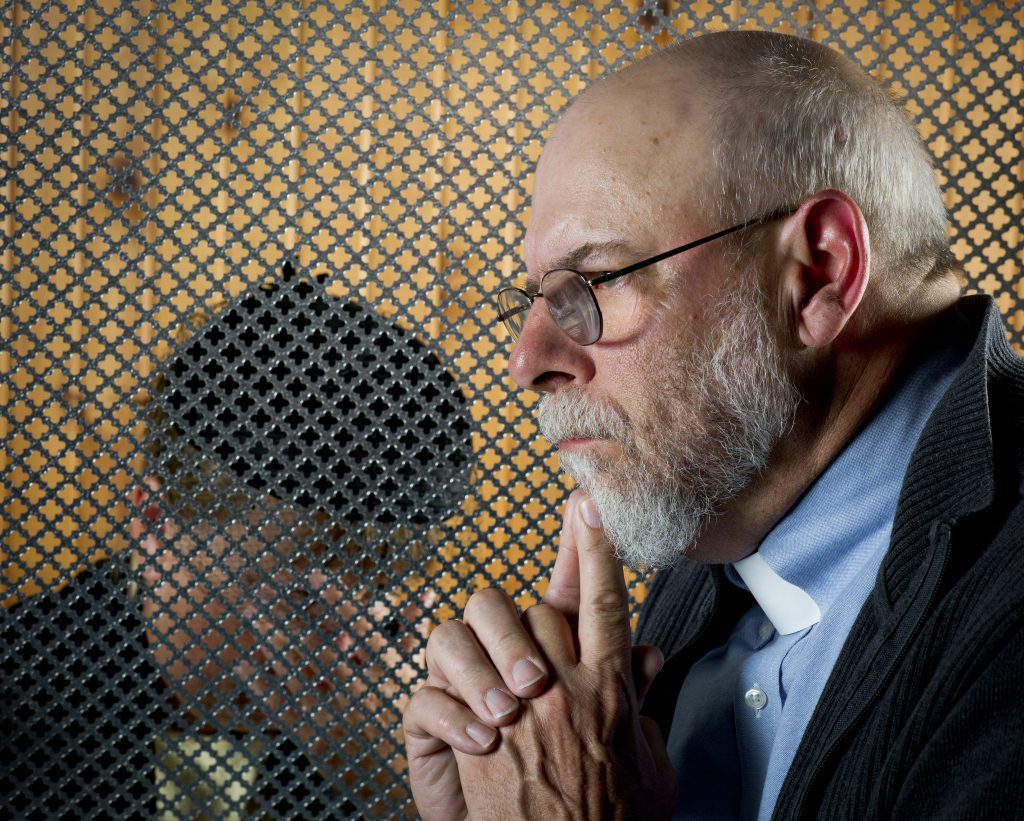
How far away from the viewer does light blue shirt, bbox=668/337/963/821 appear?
1061 mm

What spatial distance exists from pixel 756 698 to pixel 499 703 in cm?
32

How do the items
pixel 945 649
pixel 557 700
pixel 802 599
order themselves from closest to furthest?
1. pixel 945 649
2. pixel 557 700
3. pixel 802 599

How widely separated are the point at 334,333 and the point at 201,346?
0.57 feet

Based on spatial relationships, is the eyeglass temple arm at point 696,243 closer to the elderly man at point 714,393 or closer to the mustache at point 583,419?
the elderly man at point 714,393

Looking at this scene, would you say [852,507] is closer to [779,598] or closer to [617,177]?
[779,598]

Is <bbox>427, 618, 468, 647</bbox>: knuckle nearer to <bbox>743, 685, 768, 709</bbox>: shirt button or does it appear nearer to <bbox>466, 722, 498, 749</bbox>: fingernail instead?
<bbox>466, 722, 498, 749</bbox>: fingernail

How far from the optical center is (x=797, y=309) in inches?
43.8

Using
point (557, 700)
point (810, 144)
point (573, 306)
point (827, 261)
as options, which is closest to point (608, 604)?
point (557, 700)

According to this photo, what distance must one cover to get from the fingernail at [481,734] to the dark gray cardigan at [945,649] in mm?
300

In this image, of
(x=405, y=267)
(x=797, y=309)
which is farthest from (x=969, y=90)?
(x=405, y=267)

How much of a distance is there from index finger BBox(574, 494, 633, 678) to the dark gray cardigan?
0.22m

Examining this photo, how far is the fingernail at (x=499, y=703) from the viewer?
1022mm

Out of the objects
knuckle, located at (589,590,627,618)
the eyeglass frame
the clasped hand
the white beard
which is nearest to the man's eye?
the eyeglass frame

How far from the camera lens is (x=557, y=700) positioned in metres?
1.02
